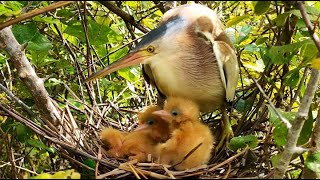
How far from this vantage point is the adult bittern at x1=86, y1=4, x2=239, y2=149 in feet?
7.06

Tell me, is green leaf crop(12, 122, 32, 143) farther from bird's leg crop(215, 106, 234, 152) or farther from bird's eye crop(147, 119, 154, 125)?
bird's leg crop(215, 106, 234, 152)

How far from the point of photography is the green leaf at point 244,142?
1825 millimetres

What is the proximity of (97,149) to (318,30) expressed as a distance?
89cm

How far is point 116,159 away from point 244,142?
0.46 m

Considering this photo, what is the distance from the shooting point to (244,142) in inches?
73.0

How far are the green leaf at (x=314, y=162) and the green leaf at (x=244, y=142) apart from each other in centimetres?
21

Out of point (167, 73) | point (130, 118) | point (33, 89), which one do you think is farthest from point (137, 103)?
point (33, 89)

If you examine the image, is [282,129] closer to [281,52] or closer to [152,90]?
[281,52]

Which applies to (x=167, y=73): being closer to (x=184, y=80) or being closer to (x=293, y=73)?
(x=184, y=80)

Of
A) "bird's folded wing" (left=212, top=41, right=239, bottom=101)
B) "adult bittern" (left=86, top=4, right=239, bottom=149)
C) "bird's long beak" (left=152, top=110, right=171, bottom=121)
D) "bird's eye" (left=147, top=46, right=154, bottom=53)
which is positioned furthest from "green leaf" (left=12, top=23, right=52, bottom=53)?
"bird's folded wing" (left=212, top=41, right=239, bottom=101)

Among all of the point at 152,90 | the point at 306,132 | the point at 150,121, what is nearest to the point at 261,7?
the point at 306,132

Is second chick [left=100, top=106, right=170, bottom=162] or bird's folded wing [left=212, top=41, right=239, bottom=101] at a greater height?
bird's folded wing [left=212, top=41, right=239, bottom=101]

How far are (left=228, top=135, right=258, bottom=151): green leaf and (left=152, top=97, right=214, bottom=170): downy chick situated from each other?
0.09 metres

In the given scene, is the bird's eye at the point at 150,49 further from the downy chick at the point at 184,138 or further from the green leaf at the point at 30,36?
the green leaf at the point at 30,36
